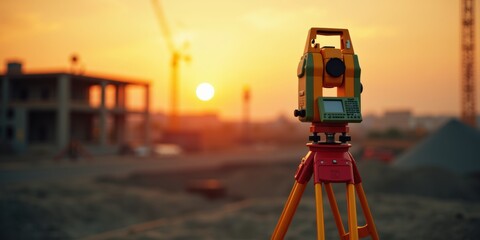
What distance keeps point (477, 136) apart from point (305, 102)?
70.8ft

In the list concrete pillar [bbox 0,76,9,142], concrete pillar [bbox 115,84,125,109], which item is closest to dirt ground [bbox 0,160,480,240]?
concrete pillar [bbox 0,76,9,142]

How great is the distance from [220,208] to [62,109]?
21.6 metres

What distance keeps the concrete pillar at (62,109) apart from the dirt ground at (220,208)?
42.4ft

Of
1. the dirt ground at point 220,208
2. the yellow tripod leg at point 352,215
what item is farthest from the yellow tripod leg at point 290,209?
the dirt ground at point 220,208

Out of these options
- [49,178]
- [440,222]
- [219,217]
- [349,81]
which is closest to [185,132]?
[49,178]

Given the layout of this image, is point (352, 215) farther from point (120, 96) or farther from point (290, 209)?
point (120, 96)

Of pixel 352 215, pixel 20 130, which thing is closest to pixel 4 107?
pixel 20 130

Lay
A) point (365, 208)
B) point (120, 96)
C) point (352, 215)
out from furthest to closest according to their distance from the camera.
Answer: point (120, 96) → point (365, 208) → point (352, 215)

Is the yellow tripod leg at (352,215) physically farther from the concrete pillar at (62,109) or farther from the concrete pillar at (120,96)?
the concrete pillar at (120,96)

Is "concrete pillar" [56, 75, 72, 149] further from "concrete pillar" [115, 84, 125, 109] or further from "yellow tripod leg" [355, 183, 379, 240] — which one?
"yellow tripod leg" [355, 183, 379, 240]

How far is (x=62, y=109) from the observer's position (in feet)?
114

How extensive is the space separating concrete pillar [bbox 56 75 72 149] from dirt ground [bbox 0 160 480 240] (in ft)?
42.4

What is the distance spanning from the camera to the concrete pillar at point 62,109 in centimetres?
3450

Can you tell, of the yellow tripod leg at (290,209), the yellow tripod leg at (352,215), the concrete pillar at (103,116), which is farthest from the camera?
the concrete pillar at (103,116)
